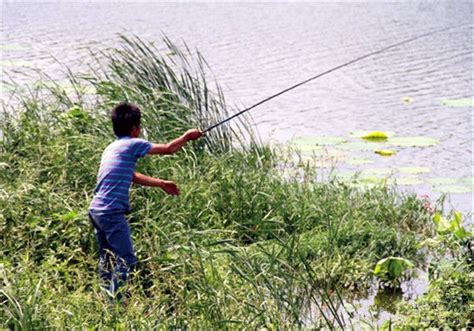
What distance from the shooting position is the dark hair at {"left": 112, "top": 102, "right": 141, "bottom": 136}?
4.28 m

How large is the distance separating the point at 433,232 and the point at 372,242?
0.74 meters

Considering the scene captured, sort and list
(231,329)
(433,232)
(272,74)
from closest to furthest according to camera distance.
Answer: (231,329) < (433,232) < (272,74)

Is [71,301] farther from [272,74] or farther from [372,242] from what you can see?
[272,74]

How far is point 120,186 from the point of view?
4207mm

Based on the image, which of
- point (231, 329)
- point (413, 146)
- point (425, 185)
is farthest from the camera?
point (413, 146)

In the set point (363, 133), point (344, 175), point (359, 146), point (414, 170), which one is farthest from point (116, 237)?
point (363, 133)

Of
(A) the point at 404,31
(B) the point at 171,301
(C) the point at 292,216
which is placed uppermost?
(B) the point at 171,301

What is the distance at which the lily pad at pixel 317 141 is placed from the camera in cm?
803

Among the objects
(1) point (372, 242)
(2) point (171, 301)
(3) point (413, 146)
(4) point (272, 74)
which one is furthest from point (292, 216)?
(4) point (272, 74)

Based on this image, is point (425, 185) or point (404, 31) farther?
point (404, 31)

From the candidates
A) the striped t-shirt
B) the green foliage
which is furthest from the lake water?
the striped t-shirt

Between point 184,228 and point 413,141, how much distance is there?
4.20m

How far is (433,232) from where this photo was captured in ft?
18.4

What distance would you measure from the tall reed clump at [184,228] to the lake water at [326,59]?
81cm
